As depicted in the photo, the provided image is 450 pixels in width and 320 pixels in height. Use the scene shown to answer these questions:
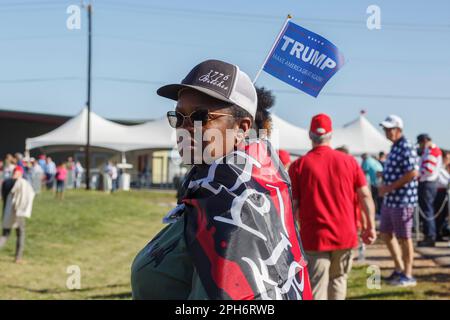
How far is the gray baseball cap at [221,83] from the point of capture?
1.88m

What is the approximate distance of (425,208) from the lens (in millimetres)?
10695

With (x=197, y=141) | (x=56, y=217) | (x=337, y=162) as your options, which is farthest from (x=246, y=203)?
(x=56, y=217)

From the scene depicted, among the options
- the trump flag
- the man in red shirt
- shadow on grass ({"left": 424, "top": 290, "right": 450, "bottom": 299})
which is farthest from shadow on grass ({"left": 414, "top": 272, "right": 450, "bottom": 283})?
the trump flag

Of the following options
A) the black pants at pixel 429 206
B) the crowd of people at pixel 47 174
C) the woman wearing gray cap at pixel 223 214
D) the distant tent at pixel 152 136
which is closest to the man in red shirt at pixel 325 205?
the woman wearing gray cap at pixel 223 214

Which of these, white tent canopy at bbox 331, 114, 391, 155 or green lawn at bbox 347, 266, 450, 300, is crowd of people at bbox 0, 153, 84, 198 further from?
green lawn at bbox 347, 266, 450, 300

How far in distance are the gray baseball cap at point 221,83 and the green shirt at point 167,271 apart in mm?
372

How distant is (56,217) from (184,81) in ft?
46.1

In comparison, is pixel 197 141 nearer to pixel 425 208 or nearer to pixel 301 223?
pixel 301 223

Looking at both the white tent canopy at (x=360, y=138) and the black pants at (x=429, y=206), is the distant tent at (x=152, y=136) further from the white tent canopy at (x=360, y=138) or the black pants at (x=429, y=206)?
the black pants at (x=429, y=206)

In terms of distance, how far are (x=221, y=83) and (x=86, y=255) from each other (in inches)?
359

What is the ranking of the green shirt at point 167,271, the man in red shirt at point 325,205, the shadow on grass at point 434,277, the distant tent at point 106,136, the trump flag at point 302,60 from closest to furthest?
1. the green shirt at point 167,271
2. the trump flag at point 302,60
3. the man in red shirt at point 325,205
4. the shadow on grass at point 434,277
5. the distant tent at point 106,136

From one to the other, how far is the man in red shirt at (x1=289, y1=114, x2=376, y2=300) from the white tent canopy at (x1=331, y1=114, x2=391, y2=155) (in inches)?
853

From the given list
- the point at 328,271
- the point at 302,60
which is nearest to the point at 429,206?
the point at 328,271

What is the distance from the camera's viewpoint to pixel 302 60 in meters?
2.56
